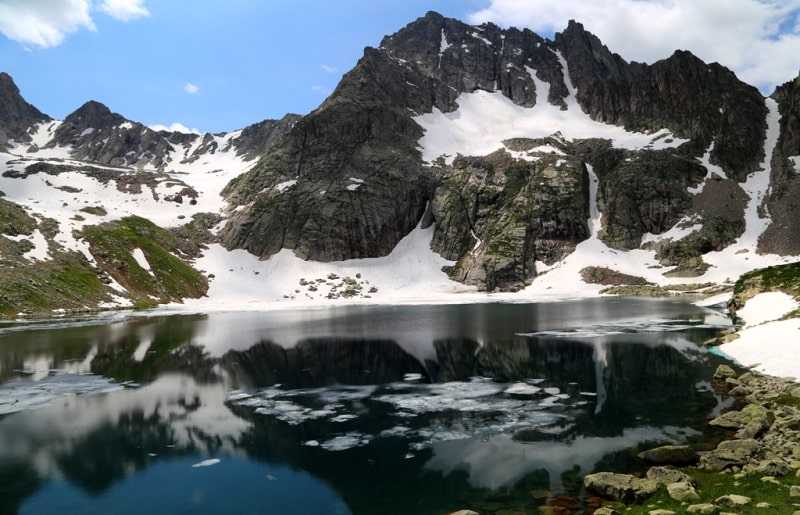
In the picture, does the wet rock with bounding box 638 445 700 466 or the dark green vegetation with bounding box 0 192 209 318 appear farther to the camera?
the dark green vegetation with bounding box 0 192 209 318

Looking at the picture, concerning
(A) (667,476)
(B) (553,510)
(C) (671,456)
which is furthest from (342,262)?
(B) (553,510)

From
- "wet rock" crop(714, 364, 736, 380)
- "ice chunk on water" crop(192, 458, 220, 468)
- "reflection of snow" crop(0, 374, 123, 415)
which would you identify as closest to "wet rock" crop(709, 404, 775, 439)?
"wet rock" crop(714, 364, 736, 380)

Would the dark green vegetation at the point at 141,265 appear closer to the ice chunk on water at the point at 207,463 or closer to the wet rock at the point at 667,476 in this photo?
the ice chunk on water at the point at 207,463

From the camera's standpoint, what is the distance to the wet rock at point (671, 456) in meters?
19.1

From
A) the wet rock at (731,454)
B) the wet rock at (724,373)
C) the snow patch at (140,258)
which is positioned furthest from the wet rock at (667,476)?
the snow patch at (140,258)

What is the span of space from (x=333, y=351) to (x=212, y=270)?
10349cm

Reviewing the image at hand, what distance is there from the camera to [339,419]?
2672 centimetres

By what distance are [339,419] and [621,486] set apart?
1491cm

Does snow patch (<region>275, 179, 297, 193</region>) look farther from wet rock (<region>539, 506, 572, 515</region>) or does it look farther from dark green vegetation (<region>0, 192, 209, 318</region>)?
wet rock (<region>539, 506, 572, 515</region>)

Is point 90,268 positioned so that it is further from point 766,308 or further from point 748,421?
point 766,308

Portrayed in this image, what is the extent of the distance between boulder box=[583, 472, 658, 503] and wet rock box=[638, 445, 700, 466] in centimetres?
270

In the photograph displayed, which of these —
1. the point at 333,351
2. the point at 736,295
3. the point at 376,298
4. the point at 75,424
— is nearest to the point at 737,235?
the point at 736,295

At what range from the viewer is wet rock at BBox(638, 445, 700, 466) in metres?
19.1

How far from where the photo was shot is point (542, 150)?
177 meters
